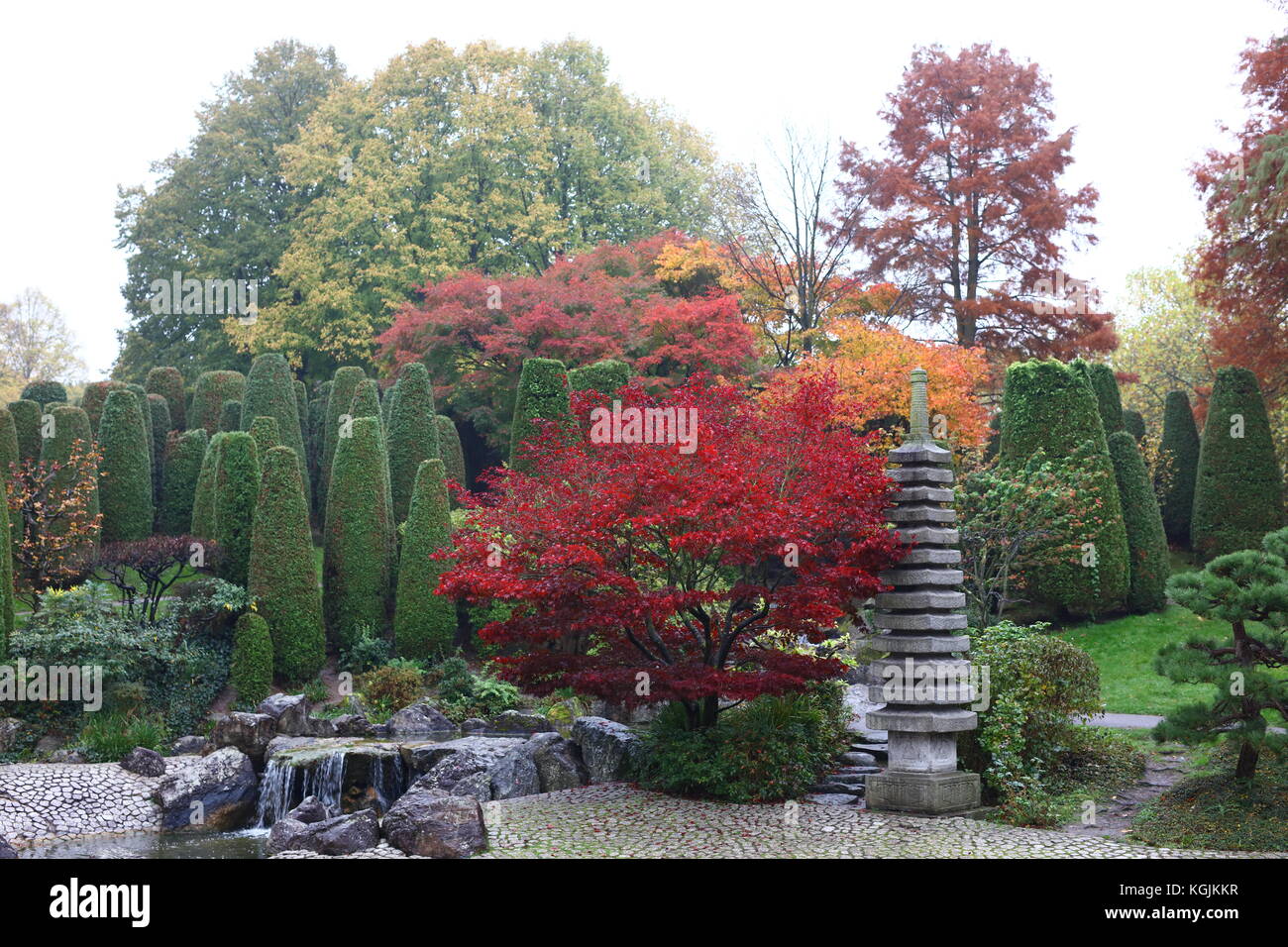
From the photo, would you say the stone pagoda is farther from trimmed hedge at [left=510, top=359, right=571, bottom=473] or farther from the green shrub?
trimmed hedge at [left=510, top=359, right=571, bottom=473]

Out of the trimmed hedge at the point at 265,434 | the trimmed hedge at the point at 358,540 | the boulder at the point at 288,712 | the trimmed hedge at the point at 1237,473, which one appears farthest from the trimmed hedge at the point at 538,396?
the trimmed hedge at the point at 1237,473

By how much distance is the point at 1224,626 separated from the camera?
1817 cm

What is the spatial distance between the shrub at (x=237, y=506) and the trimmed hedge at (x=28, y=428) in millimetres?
5978

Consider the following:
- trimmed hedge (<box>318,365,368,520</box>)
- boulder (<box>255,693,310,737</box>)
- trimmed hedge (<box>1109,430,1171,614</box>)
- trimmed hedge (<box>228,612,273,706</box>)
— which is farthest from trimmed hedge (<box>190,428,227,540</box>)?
trimmed hedge (<box>1109,430,1171,614</box>)

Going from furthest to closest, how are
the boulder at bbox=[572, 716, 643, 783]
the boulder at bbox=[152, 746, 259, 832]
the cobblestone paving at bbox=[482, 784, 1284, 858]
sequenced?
the boulder at bbox=[152, 746, 259, 832] → the boulder at bbox=[572, 716, 643, 783] → the cobblestone paving at bbox=[482, 784, 1284, 858]

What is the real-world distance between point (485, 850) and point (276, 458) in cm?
1077

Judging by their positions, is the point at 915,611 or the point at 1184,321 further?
the point at 1184,321

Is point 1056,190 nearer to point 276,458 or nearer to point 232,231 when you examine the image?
point 276,458

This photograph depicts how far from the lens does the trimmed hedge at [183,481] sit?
24547mm

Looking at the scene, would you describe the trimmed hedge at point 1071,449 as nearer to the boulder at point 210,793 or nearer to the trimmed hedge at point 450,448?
the trimmed hedge at point 450,448

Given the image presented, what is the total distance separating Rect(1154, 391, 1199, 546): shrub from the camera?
24469 millimetres

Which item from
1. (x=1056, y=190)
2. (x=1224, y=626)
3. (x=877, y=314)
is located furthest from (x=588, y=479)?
(x=1056, y=190)

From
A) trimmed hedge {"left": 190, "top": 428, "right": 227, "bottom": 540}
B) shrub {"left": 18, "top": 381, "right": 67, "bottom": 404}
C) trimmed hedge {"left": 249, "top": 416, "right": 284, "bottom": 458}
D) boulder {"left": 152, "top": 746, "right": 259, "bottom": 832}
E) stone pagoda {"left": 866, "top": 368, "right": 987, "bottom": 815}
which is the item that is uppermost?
shrub {"left": 18, "top": 381, "right": 67, "bottom": 404}

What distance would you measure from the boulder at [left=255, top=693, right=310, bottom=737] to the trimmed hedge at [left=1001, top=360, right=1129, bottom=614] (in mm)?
12806
